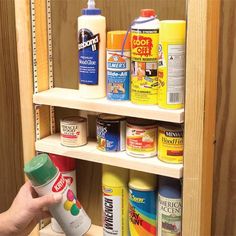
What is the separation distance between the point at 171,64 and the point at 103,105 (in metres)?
0.18

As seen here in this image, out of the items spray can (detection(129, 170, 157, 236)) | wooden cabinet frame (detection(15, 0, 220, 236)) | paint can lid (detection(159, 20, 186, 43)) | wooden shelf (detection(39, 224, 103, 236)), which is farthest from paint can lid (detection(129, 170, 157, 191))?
paint can lid (detection(159, 20, 186, 43))

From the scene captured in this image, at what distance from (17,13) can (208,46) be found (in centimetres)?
46

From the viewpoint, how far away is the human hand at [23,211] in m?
0.95

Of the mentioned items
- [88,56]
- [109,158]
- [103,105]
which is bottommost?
[109,158]

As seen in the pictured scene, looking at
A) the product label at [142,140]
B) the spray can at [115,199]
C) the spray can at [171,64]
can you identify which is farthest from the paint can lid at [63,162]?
the spray can at [171,64]

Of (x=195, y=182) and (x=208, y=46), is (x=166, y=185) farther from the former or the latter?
(x=208, y=46)

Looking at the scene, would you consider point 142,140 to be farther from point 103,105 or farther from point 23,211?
point 23,211

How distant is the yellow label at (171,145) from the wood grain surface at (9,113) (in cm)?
49

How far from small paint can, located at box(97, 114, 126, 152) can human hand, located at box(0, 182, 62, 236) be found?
0.17m

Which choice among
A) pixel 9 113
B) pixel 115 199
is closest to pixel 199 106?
pixel 115 199

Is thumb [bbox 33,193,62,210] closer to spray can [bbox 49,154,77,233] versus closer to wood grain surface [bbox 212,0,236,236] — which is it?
spray can [bbox 49,154,77,233]

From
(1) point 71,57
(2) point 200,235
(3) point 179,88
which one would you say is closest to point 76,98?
(1) point 71,57

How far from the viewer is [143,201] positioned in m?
1.03

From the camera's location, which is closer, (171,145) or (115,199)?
(171,145)
